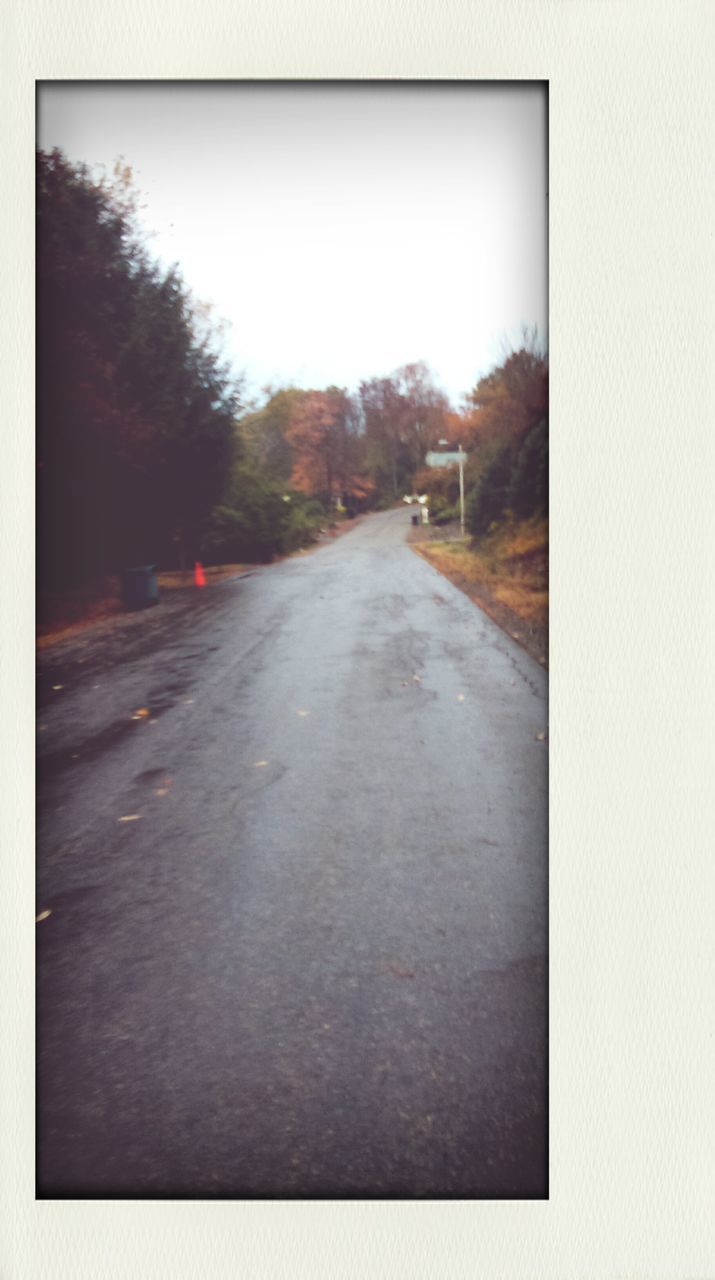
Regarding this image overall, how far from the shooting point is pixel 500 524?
6.64ft

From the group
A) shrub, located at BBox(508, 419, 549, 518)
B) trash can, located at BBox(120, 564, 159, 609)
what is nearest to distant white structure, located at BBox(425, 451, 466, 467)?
shrub, located at BBox(508, 419, 549, 518)

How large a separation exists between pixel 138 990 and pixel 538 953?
0.88 meters

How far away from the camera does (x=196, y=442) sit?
209 centimetres

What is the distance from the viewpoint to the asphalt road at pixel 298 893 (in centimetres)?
169

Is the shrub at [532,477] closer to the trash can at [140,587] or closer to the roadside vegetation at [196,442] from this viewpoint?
the roadside vegetation at [196,442]

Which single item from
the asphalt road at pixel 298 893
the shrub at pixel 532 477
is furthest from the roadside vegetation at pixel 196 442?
the asphalt road at pixel 298 893

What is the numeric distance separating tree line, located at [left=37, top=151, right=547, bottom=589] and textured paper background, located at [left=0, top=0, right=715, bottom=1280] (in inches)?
2.7

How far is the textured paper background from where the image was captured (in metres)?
1.84

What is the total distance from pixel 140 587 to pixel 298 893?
82cm
